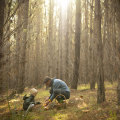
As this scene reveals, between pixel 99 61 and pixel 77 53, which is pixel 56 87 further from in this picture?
pixel 77 53

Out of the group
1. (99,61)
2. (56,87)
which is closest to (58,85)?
(56,87)

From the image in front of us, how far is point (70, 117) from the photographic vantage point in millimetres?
3463

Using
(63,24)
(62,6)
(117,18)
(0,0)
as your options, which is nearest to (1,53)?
(0,0)

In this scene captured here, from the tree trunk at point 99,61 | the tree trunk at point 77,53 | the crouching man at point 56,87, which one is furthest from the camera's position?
the tree trunk at point 77,53

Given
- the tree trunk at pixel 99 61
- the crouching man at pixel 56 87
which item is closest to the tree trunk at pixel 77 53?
the crouching man at pixel 56 87

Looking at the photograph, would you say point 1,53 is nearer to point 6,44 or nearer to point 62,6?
point 6,44

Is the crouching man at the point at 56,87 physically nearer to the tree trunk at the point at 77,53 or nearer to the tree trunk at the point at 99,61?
the tree trunk at the point at 99,61

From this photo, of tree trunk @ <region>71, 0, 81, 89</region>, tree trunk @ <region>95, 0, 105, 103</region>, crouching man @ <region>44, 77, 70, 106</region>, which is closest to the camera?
tree trunk @ <region>95, 0, 105, 103</region>

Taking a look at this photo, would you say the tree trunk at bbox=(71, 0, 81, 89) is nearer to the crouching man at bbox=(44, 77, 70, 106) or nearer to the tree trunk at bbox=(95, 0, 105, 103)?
the crouching man at bbox=(44, 77, 70, 106)

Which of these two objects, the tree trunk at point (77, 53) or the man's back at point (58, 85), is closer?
the man's back at point (58, 85)

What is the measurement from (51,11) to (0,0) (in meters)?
9.47

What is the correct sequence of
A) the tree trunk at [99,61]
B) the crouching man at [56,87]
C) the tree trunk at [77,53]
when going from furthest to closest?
the tree trunk at [77,53], the crouching man at [56,87], the tree trunk at [99,61]

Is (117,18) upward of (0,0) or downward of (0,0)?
downward

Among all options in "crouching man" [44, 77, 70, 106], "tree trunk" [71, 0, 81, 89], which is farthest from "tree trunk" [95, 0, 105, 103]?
"tree trunk" [71, 0, 81, 89]
